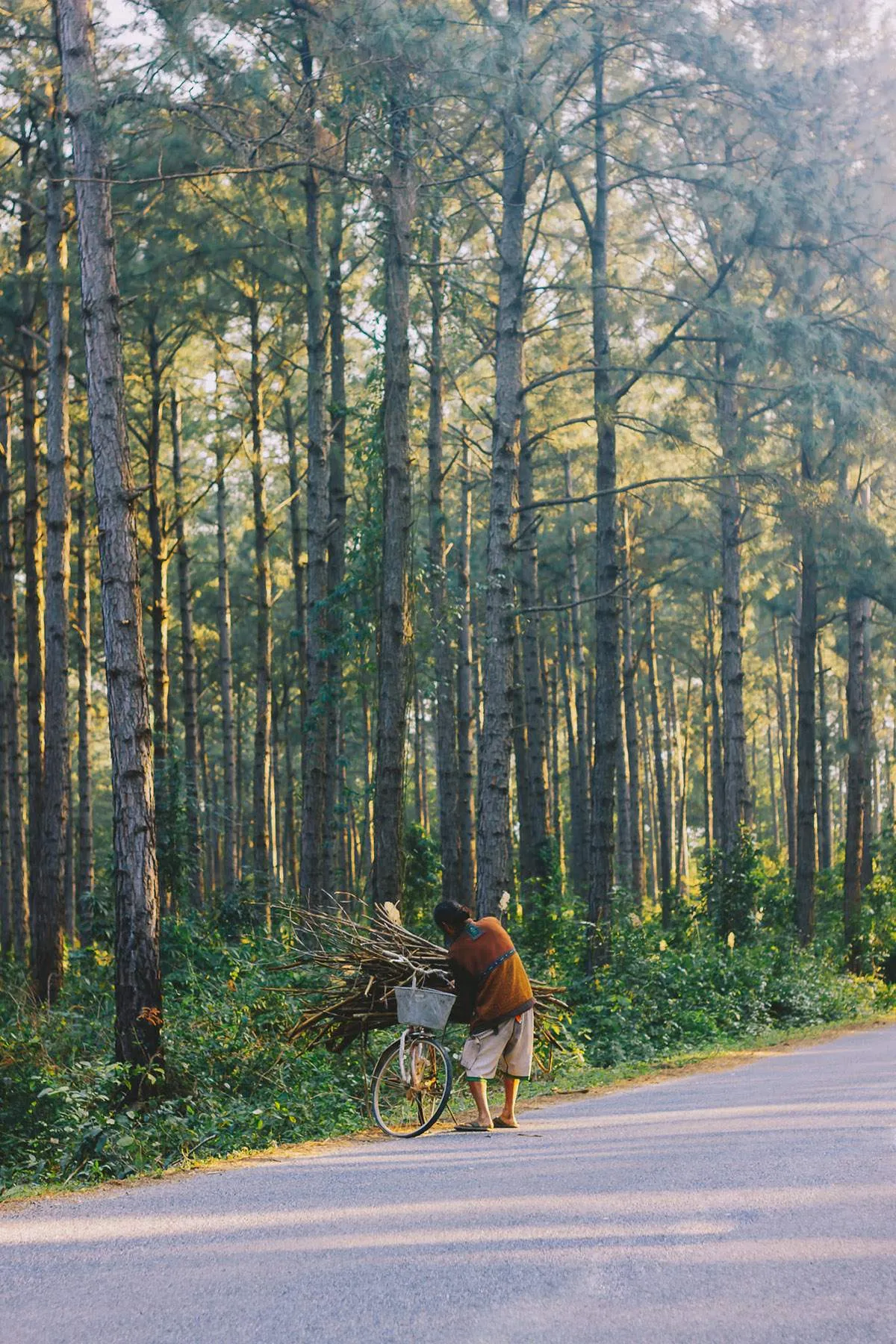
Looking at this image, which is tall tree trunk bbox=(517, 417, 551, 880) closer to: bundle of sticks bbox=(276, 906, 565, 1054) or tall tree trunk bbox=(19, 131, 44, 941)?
tall tree trunk bbox=(19, 131, 44, 941)

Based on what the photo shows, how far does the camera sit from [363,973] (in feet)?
34.6

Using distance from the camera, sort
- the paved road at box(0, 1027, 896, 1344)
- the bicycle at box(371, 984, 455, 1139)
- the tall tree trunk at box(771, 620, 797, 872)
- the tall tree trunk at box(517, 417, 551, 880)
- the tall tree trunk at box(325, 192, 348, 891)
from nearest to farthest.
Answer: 1. the paved road at box(0, 1027, 896, 1344)
2. the bicycle at box(371, 984, 455, 1139)
3. the tall tree trunk at box(325, 192, 348, 891)
4. the tall tree trunk at box(517, 417, 551, 880)
5. the tall tree trunk at box(771, 620, 797, 872)

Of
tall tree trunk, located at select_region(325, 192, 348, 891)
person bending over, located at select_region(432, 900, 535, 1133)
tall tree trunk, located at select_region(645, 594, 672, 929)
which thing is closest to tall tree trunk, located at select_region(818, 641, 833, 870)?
tall tree trunk, located at select_region(645, 594, 672, 929)

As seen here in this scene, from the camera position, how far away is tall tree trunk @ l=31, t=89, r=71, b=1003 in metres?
16.9

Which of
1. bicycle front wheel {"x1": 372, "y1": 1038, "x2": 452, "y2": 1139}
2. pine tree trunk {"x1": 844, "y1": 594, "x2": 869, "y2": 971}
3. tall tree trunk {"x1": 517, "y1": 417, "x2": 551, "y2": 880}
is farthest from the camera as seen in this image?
pine tree trunk {"x1": 844, "y1": 594, "x2": 869, "y2": 971}

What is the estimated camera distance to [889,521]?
26344 millimetres

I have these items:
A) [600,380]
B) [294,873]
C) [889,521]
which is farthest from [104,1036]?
[294,873]

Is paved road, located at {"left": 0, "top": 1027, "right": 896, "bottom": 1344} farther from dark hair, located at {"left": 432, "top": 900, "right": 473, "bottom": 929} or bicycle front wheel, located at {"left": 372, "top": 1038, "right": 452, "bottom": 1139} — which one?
dark hair, located at {"left": 432, "top": 900, "right": 473, "bottom": 929}

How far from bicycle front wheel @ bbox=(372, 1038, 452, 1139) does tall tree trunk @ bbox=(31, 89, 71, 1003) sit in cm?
817

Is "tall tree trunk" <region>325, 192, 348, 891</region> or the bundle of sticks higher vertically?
"tall tree trunk" <region>325, 192, 348, 891</region>

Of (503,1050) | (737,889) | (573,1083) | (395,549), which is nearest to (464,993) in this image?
(503,1050)

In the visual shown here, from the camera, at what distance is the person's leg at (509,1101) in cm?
982

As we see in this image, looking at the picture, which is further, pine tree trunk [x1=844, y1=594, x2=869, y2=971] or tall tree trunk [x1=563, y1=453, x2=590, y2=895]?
tall tree trunk [x1=563, y1=453, x2=590, y2=895]

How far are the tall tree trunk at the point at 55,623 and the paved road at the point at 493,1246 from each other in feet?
29.7
